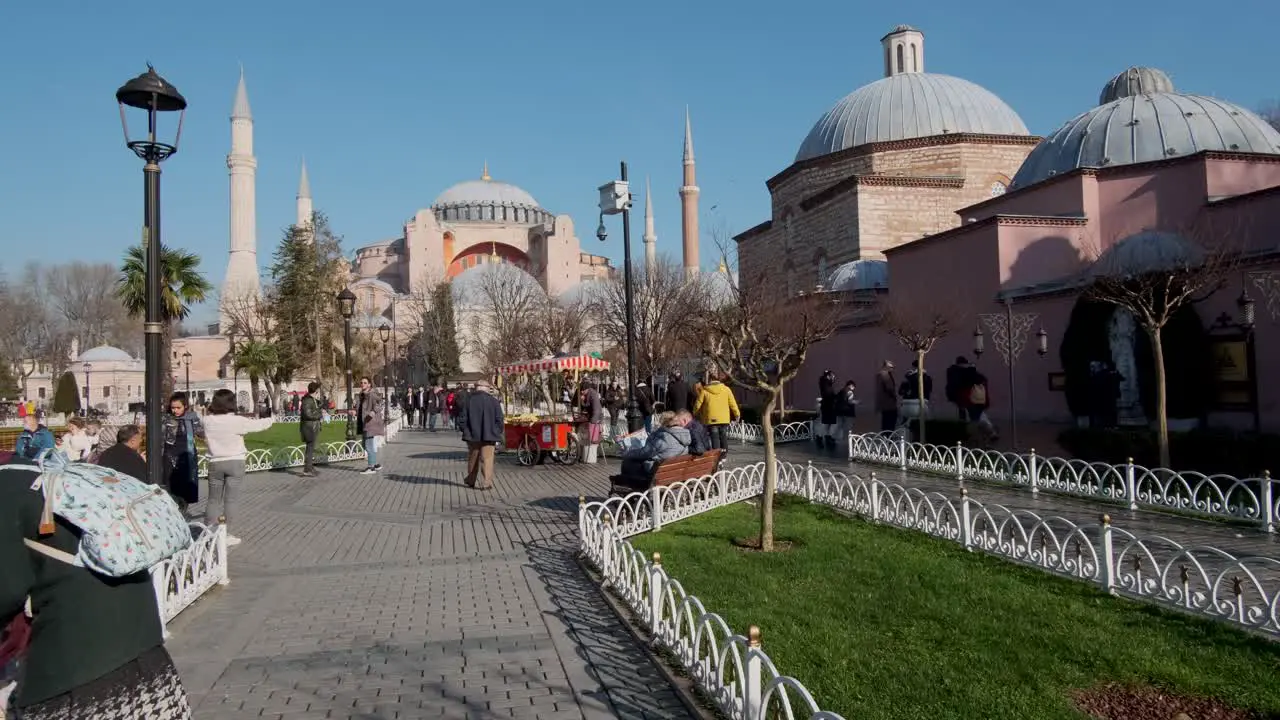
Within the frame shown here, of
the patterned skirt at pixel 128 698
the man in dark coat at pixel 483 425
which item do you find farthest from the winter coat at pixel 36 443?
the patterned skirt at pixel 128 698

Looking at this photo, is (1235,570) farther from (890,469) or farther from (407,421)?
(407,421)

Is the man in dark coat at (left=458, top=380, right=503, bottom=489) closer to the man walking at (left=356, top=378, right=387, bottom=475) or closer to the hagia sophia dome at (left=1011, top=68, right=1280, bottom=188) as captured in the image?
the man walking at (left=356, top=378, right=387, bottom=475)

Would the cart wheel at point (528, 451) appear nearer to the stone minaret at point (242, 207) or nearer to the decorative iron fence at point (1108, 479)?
the decorative iron fence at point (1108, 479)

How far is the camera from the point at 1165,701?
3.79m

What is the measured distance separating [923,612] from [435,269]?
61510mm

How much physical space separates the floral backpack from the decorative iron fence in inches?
313

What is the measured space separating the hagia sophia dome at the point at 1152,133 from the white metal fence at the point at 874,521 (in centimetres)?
1483

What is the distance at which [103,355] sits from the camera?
55375 millimetres

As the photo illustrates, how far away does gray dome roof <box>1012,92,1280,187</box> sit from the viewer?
2005cm

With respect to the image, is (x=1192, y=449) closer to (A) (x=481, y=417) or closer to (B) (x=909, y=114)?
(A) (x=481, y=417)

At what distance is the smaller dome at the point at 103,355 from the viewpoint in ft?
177

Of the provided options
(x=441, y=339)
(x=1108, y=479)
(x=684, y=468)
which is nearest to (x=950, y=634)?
(x=684, y=468)

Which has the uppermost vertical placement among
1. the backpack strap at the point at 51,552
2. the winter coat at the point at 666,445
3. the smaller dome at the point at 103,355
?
the smaller dome at the point at 103,355

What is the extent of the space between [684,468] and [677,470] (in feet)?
0.43
